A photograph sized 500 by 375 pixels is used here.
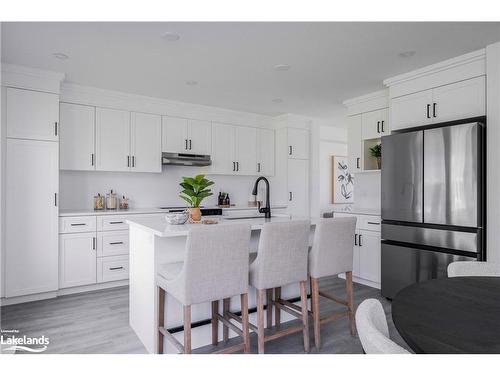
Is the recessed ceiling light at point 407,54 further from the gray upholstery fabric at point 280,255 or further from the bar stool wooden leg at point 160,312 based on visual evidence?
the bar stool wooden leg at point 160,312

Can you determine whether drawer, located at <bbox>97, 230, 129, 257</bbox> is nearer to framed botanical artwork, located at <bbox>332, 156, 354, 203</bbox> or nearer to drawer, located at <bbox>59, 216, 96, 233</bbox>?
drawer, located at <bbox>59, 216, 96, 233</bbox>

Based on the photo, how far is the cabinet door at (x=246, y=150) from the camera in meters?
5.40

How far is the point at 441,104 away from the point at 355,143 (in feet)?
4.69

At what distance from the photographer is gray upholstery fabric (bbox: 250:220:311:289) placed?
7.16ft

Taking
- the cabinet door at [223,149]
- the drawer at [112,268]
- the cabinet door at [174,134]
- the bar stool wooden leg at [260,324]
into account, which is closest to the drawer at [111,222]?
the drawer at [112,268]

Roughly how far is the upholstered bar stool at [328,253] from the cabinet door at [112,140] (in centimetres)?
297

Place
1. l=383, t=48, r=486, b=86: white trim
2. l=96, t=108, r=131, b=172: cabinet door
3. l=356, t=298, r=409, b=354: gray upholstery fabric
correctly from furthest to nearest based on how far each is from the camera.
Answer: l=96, t=108, r=131, b=172: cabinet door, l=383, t=48, r=486, b=86: white trim, l=356, t=298, r=409, b=354: gray upholstery fabric

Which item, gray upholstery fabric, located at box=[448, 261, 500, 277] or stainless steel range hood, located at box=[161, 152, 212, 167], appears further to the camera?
stainless steel range hood, located at box=[161, 152, 212, 167]

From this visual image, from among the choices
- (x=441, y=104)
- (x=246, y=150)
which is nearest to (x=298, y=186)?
(x=246, y=150)

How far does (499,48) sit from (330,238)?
2258 mm

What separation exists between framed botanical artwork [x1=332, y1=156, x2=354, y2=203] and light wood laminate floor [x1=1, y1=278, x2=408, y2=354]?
11.4 feet

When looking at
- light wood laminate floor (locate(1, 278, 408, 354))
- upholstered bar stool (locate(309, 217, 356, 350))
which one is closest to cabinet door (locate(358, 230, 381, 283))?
light wood laminate floor (locate(1, 278, 408, 354))
